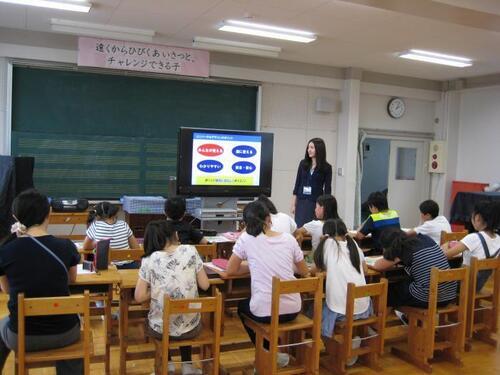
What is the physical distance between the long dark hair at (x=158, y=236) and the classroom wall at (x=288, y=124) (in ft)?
14.5

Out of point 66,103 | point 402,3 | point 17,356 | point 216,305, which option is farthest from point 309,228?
point 66,103

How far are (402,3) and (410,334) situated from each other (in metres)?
2.71

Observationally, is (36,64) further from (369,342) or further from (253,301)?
(369,342)

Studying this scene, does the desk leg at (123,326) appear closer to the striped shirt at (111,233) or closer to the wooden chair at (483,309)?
the striped shirt at (111,233)

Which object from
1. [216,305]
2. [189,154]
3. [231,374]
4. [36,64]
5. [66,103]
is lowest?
[231,374]

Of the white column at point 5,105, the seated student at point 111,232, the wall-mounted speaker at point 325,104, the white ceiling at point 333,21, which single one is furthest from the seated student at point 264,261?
the wall-mounted speaker at point 325,104

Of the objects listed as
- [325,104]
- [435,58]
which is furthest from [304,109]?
[435,58]

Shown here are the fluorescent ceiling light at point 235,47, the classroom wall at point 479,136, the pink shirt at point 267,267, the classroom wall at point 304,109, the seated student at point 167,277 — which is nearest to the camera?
the seated student at point 167,277

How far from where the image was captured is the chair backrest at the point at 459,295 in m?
3.33

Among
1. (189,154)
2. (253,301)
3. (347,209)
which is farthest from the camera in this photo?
(347,209)

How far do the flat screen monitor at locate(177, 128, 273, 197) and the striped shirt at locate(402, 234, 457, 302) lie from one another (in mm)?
2203

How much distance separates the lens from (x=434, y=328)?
346cm

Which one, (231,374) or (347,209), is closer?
(231,374)

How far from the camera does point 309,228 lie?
13.6ft
